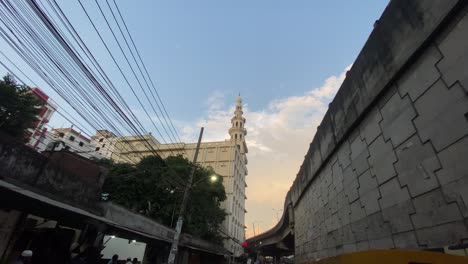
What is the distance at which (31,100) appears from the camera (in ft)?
82.0

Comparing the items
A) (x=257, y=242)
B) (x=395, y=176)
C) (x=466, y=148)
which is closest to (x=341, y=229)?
(x=395, y=176)

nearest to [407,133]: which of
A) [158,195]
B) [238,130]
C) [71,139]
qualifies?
[158,195]

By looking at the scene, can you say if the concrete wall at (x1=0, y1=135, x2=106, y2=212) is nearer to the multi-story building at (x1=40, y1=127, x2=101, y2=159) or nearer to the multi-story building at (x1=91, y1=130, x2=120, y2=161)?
the multi-story building at (x1=91, y1=130, x2=120, y2=161)

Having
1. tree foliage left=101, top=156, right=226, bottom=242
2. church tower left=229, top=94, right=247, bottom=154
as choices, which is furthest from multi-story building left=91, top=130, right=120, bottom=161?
church tower left=229, top=94, right=247, bottom=154

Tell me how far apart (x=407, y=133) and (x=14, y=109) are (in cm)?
3214

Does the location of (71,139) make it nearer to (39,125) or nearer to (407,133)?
(39,125)

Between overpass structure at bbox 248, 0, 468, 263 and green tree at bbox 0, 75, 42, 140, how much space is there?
29.7 m

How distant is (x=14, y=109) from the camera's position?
23.7 meters

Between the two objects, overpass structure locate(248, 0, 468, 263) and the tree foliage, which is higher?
the tree foliage

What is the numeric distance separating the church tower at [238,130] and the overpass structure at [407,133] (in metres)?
49.0

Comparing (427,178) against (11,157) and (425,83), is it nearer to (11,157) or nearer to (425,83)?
(425,83)

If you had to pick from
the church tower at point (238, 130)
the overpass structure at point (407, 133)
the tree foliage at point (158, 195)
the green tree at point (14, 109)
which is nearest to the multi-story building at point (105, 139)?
the tree foliage at point (158, 195)

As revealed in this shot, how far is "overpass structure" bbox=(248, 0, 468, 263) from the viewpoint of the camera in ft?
13.6

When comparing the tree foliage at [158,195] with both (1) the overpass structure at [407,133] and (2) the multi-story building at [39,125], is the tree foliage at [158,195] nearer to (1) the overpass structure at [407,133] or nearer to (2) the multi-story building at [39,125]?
(2) the multi-story building at [39,125]
